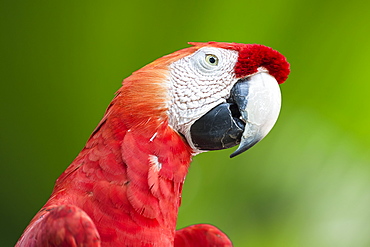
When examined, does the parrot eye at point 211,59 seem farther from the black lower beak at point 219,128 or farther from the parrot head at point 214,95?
the black lower beak at point 219,128

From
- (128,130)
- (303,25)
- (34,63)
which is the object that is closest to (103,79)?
(34,63)

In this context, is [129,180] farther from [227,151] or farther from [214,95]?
[227,151]

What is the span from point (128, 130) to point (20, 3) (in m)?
0.64

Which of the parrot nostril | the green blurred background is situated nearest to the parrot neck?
the parrot nostril

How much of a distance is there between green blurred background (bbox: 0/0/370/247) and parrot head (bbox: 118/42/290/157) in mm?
399

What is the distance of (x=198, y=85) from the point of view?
1.04 meters

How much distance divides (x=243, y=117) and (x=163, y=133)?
0.63 feet

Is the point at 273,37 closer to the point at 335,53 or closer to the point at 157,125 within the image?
the point at 335,53

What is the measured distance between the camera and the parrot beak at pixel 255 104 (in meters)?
0.98

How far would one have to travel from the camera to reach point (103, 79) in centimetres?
142

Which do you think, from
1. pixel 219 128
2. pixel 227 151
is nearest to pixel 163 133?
pixel 219 128

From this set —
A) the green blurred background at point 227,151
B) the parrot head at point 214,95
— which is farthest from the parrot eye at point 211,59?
the green blurred background at point 227,151

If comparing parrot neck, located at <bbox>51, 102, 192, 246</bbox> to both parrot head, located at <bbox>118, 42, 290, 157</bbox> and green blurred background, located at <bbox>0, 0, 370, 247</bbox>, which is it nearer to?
parrot head, located at <bbox>118, 42, 290, 157</bbox>

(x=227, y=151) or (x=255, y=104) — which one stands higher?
(x=255, y=104)
